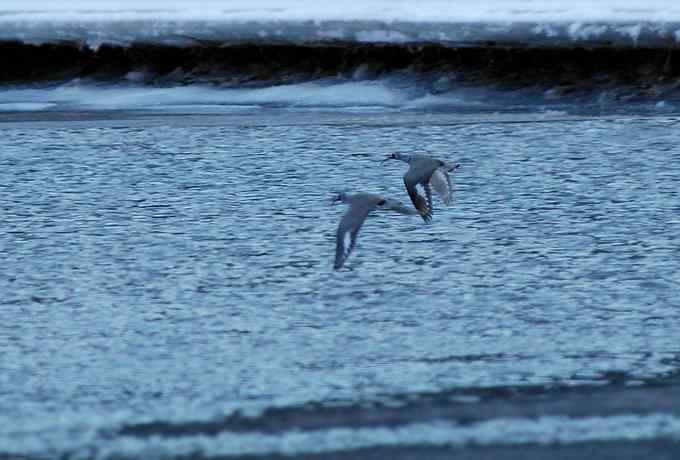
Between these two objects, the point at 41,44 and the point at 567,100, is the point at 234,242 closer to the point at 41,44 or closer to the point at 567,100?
the point at 567,100

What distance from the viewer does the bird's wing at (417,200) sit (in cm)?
402

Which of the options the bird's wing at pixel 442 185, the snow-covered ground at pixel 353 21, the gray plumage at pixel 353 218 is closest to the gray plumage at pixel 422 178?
the bird's wing at pixel 442 185

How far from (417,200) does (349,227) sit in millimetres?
555

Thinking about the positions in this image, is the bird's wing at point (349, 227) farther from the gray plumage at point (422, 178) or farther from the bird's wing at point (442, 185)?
the bird's wing at point (442, 185)

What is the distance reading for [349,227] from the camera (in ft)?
11.8

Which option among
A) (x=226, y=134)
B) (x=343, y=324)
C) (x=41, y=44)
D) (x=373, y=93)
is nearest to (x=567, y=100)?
(x=373, y=93)

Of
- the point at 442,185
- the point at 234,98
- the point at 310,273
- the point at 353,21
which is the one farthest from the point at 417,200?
the point at 353,21

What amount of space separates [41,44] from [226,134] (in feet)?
6.22

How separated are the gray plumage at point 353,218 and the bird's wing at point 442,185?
0.71m

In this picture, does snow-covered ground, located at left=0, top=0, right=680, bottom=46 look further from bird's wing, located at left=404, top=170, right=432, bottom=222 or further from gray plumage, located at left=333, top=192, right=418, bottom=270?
gray plumage, located at left=333, top=192, right=418, bottom=270

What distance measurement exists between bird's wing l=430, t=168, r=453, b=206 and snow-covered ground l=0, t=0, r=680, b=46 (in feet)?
7.89

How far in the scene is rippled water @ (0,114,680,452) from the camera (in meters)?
2.89

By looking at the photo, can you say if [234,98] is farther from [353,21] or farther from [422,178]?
[422,178]

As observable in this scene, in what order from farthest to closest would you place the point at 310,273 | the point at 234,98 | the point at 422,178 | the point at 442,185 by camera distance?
the point at 234,98 → the point at 442,185 → the point at 422,178 → the point at 310,273
